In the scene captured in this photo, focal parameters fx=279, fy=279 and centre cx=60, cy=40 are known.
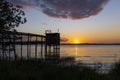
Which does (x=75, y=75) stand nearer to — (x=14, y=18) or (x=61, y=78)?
(x=61, y=78)

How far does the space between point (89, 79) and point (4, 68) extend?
329cm

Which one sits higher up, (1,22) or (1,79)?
(1,22)

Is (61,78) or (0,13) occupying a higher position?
(0,13)

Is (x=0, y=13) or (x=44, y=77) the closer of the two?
(x=44, y=77)

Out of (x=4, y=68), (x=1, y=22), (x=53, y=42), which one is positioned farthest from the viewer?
(x=53, y=42)

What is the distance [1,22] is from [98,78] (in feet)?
25.4

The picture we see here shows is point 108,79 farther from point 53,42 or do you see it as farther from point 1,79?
point 53,42

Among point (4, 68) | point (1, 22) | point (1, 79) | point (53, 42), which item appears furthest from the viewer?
point (53, 42)

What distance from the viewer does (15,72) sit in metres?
9.98

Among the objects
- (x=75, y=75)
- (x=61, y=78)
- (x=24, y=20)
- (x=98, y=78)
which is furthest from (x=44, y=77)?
(x=24, y=20)

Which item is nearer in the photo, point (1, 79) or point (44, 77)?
point (1, 79)

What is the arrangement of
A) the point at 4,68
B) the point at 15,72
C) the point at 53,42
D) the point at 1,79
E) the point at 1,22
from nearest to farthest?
the point at 1,79 < the point at 15,72 < the point at 4,68 < the point at 1,22 < the point at 53,42

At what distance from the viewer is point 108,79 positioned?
1138cm

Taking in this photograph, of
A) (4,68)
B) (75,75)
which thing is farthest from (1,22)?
(75,75)
